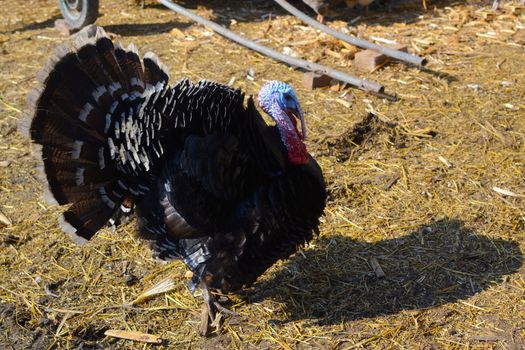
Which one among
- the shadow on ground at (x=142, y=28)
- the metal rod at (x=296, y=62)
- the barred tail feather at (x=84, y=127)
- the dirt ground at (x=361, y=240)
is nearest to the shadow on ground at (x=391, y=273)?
the dirt ground at (x=361, y=240)

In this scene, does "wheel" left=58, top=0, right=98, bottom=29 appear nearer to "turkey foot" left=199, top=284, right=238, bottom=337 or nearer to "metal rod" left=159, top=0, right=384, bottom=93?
"metal rod" left=159, top=0, right=384, bottom=93

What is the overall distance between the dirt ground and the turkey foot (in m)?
0.07

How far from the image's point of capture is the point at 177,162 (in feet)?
11.7

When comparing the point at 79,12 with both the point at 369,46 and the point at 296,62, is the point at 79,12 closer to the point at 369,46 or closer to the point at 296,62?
the point at 296,62

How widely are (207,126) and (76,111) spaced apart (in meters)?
0.73

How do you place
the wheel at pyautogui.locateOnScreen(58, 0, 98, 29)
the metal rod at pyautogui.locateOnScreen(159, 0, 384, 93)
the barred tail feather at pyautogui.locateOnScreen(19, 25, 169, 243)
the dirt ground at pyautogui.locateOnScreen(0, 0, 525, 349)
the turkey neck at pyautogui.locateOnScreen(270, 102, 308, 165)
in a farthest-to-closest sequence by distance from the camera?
the wheel at pyautogui.locateOnScreen(58, 0, 98, 29) < the metal rod at pyautogui.locateOnScreen(159, 0, 384, 93) < the dirt ground at pyautogui.locateOnScreen(0, 0, 525, 349) < the turkey neck at pyautogui.locateOnScreen(270, 102, 308, 165) < the barred tail feather at pyautogui.locateOnScreen(19, 25, 169, 243)

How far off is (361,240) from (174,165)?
1.60 m

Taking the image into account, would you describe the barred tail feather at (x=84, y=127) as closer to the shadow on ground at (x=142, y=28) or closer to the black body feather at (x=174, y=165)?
the black body feather at (x=174, y=165)

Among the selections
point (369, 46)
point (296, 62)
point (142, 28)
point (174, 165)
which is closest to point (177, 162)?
point (174, 165)

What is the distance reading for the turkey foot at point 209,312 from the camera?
3.84 meters

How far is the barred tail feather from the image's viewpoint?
3.51 meters

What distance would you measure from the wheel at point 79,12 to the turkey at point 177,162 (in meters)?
4.25

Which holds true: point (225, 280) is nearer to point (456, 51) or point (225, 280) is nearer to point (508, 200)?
point (508, 200)

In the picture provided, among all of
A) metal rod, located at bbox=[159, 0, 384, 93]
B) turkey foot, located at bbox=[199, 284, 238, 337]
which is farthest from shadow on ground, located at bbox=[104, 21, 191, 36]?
A: turkey foot, located at bbox=[199, 284, 238, 337]
